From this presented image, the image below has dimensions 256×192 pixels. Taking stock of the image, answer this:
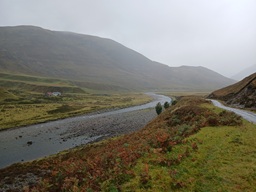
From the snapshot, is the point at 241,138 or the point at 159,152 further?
the point at 241,138

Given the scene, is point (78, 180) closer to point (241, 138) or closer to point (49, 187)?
point (49, 187)

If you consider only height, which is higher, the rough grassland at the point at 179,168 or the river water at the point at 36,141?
the rough grassland at the point at 179,168

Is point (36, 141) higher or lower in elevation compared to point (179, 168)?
lower

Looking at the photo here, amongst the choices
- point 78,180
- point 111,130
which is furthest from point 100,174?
point 111,130

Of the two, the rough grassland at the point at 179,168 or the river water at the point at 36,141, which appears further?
the river water at the point at 36,141

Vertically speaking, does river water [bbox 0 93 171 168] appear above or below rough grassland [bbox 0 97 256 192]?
below

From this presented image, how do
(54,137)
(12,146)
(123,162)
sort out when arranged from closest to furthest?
(123,162)
(12,146)
(54,137)

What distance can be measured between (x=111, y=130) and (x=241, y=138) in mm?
44313

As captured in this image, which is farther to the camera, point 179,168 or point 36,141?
point 36,141

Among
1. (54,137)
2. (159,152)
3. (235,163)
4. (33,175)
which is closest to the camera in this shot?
(235,163)

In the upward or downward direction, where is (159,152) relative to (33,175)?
upward

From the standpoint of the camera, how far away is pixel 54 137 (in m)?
58.2

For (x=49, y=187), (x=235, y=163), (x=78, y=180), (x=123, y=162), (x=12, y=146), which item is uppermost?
(x=235, y=163)

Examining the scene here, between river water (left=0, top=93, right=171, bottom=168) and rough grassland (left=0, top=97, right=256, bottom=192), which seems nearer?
rough grassland (left=0, top=97, right=256, bottom=192)
